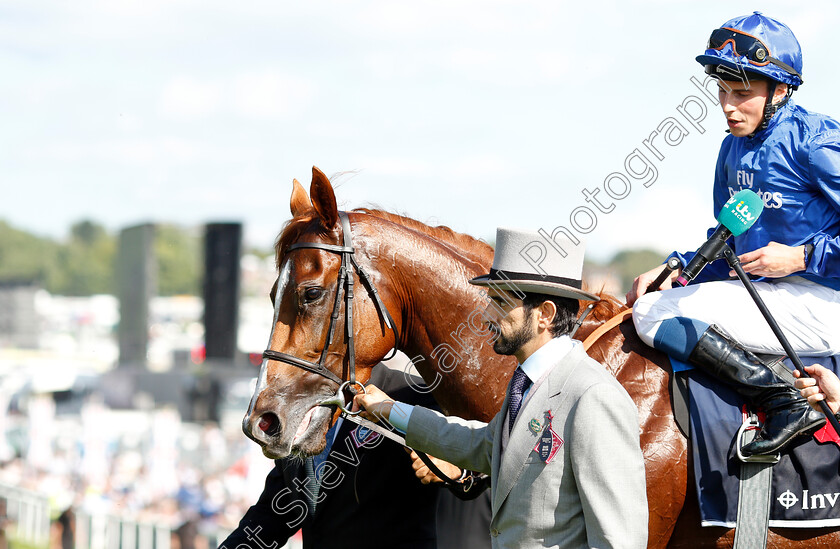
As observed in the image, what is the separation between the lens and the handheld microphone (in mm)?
3162

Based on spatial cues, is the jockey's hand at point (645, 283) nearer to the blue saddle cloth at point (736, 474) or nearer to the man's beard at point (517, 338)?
the blue saddle cloth at point (736, 474)

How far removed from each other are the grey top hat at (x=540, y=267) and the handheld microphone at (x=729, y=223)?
2.61 ft

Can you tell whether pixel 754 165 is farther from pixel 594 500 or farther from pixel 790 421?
pixel 594 500

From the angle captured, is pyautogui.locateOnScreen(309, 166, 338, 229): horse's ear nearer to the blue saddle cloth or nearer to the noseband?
the noseband

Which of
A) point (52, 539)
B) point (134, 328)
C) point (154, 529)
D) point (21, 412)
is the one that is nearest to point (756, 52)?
point (154, 529)

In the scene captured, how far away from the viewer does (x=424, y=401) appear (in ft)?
13.2

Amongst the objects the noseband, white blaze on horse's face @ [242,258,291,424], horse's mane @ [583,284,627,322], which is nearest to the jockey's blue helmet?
horse's mane @ [583,284,627,322]

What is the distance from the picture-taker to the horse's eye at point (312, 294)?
3.48 m

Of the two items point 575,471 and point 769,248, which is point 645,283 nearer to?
point 769,248

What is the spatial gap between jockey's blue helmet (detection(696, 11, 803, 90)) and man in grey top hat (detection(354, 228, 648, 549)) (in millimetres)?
1262

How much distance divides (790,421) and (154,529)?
8665 millimetres

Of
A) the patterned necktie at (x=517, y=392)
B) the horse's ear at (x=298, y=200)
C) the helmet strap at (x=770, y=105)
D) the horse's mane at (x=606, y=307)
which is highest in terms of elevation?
the helmet strap at (x=770, y=105)

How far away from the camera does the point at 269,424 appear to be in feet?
11.2

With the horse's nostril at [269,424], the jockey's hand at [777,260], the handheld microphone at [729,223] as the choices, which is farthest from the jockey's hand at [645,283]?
the horse's nostril at [269,424]
